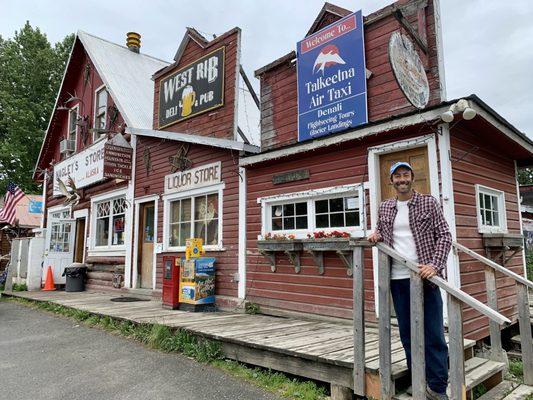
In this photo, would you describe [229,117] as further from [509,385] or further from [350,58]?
[509,385]

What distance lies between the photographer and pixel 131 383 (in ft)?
13.9

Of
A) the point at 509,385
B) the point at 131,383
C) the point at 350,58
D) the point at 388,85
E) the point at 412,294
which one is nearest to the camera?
the point at 412,294

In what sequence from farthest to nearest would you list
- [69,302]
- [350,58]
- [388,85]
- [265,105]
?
[69,302] < [265,105] < [350,58] < [388,85]

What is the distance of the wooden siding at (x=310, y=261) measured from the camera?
573cm

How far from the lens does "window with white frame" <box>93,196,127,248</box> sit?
10789 mm

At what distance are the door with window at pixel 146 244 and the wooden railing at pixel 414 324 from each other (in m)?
7.16

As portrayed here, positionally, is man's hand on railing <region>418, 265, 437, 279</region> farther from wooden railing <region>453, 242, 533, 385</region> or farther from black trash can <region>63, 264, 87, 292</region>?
black trash can <region>63, 264, 87, 292</region>

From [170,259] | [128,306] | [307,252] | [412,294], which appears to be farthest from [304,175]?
[128,306]

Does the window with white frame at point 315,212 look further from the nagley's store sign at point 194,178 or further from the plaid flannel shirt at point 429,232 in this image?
the plaid flannel shirt at point 429,232

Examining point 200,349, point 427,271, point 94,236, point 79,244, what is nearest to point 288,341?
point 200,349

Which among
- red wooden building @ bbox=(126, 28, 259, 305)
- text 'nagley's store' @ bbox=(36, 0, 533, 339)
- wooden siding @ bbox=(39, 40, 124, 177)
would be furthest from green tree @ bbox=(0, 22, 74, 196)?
red wooden building @ bbox=(126, 28, 259, 305)

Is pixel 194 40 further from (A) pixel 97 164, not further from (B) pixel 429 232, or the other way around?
(B) pixel 429 232

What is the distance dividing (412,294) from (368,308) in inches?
102

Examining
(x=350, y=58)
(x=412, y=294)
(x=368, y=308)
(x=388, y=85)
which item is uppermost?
(x=350, y=58)
